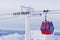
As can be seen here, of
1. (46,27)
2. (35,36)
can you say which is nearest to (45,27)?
(46,27)

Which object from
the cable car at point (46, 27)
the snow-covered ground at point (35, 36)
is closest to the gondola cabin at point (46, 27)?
the cable car at point (46, 27)

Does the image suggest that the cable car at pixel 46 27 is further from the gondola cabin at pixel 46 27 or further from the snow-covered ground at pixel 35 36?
the snow-covered ground at pixel 35 36

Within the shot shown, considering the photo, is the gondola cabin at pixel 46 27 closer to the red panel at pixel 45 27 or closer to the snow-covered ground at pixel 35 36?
the red panel at pixel 45 27

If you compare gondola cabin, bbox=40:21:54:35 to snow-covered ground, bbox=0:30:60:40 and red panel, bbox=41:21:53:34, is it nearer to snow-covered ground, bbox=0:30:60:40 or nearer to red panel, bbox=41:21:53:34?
red panel, bbox=41:21:53:34

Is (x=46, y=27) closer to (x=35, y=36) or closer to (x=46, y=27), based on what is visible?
(x=46, y=27)

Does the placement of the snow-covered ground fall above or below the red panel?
below

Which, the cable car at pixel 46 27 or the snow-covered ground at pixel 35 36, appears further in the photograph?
the snow-covered ground at pixel 35 36

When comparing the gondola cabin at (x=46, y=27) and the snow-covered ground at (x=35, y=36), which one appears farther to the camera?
the snow-covered ground at (x=35, y=36)

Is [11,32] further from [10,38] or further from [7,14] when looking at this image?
[7,14]

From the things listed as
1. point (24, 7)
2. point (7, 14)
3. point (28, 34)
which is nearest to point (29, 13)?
point (24, 7)

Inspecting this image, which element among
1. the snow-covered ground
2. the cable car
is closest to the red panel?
the cable car

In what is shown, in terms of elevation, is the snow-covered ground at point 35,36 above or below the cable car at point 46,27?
below

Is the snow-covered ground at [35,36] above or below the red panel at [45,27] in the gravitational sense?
below

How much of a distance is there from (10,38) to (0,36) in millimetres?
265
